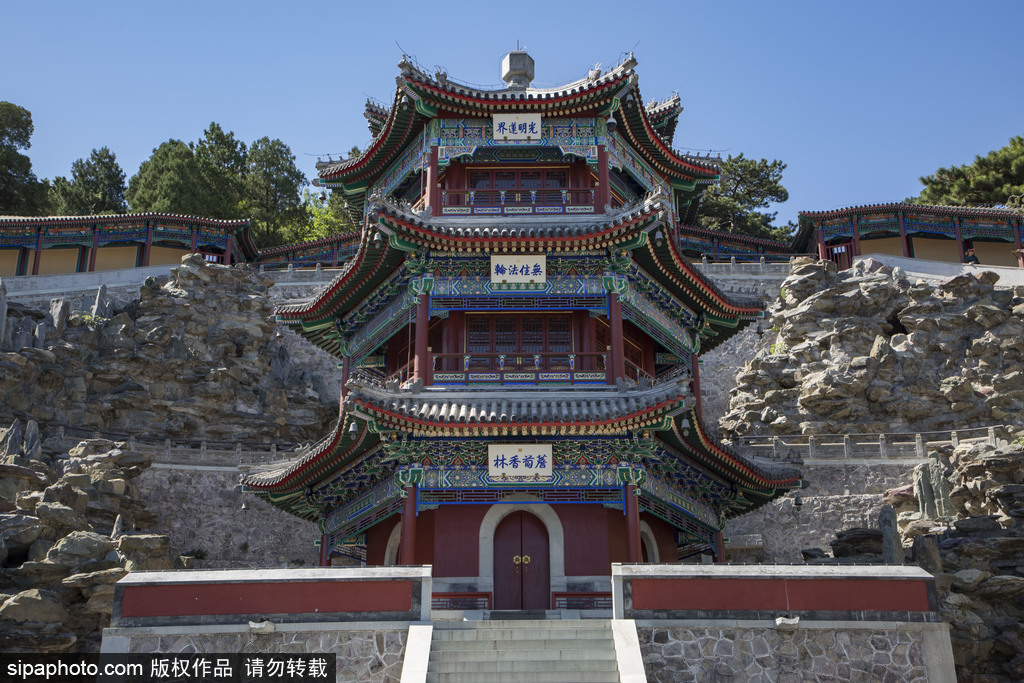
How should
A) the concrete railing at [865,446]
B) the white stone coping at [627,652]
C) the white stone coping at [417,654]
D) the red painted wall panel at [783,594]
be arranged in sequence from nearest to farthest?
1. the white stone coping at [627,652]
2. the white stone coping at [417,654]
3. the red painted wall panel at [783,594]
4. the concrete railing at [865,446]

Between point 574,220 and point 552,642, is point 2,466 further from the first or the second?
point 552,642

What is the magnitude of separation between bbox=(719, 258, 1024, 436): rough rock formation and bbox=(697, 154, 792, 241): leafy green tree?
13.1 m

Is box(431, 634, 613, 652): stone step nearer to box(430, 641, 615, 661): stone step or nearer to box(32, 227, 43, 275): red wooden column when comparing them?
box(430, 641, 615, 661): stone step

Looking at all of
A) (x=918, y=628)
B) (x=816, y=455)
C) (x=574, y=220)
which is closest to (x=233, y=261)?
(x=816, y=455)

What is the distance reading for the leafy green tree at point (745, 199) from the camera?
5906 cm

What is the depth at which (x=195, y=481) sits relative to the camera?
123 ft

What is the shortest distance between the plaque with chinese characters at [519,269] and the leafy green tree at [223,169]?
1634 inches

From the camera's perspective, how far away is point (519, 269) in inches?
844

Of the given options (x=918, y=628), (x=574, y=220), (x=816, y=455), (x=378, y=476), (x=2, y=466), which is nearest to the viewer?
(x=918, y=628)

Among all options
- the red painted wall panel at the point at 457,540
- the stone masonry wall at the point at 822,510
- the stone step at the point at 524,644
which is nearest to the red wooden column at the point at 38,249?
the stone masonry wall at the point at 822,510

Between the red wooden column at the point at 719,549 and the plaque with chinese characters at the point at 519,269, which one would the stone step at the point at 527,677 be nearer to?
the red wooden column at the point at 719,549

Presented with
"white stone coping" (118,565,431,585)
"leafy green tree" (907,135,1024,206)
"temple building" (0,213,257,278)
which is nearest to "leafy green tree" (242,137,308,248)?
"temple building" (0,213,257,278)

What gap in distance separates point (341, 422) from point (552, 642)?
6.27 m

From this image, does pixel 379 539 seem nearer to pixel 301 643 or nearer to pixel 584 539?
pixel 584 539
